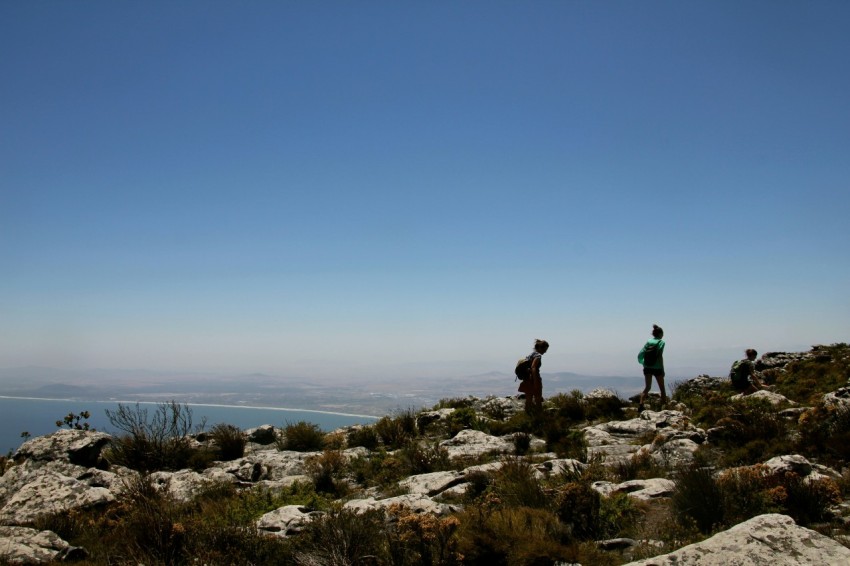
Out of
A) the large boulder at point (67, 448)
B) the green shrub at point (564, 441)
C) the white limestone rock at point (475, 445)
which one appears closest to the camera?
the green shrub at point (564, 441)

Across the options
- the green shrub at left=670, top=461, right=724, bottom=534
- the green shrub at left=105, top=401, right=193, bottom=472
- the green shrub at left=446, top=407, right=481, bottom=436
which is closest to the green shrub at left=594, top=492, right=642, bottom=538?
the green shrub at left=670, top=461, right=724, bottom=534

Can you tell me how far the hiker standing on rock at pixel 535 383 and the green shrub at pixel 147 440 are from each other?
9650 mm

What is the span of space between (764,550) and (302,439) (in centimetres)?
1231

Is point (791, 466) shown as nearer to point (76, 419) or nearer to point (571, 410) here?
point (571, 410)

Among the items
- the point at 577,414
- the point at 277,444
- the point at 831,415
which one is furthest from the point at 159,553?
the point at 577,414

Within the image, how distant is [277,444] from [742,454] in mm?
12007

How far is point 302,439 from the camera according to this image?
46.5 ft

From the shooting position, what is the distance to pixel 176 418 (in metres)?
12.2

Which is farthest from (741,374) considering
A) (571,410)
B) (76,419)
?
(76,419)

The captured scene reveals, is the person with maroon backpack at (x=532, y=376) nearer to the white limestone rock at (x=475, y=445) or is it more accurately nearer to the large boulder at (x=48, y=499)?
the white limestone rock at (x=475, y=445)

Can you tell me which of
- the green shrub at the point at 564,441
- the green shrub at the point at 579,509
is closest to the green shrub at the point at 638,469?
the green shrub at the point at 564,441

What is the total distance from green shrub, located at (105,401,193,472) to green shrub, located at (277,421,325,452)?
280 cm

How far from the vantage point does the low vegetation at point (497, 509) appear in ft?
17.6

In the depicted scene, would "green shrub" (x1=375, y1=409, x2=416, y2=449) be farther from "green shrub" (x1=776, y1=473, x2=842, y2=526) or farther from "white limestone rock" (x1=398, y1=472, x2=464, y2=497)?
"green shrub" (x1=776, y1=473, x2=842, y2=526)
